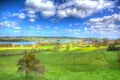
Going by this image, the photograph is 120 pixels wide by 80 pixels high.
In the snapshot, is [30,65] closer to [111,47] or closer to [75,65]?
[75,65]

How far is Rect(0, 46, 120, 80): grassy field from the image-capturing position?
506cm

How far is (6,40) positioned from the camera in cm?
555

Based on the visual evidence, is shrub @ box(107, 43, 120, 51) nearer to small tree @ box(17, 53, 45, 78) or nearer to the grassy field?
the grassy field

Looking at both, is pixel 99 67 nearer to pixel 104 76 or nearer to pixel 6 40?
pixel 104 76

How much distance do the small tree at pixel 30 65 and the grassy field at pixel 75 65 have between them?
9cm

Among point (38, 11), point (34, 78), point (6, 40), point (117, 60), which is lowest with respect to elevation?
point (34, 78)

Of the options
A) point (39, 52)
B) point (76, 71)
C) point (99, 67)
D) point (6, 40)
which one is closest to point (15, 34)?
point (6, 40)

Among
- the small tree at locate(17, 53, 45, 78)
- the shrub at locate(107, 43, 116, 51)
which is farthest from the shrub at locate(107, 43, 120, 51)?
the small tree at locate(17, 53, 45, 78)

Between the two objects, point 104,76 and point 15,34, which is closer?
point 104,76

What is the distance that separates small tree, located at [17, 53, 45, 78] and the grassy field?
3.7 inches

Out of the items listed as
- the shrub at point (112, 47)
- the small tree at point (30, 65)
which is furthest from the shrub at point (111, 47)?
the small tree at point (30, 65)

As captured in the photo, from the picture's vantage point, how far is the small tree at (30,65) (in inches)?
202

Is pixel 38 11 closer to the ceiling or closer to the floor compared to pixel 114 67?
closer to the ceiling

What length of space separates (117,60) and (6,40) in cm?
216
